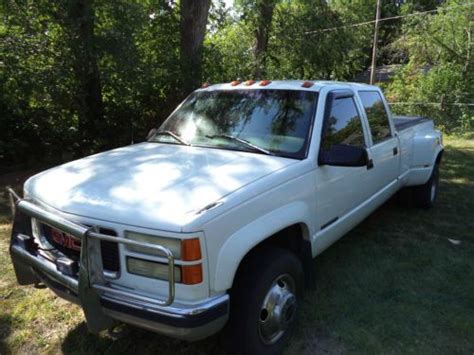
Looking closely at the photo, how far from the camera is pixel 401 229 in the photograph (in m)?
5.64

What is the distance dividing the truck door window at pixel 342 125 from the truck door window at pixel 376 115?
0.32 metres

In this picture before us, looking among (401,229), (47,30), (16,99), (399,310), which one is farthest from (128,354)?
(47,30)

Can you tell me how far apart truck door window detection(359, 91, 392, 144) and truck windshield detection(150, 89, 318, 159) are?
1.03 meters

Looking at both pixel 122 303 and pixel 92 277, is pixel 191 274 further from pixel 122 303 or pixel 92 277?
pixel 92 277

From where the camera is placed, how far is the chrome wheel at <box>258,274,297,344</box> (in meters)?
3.01

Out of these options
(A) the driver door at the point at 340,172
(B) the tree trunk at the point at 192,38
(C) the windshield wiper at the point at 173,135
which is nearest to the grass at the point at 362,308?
(A) the driver door at the point at 340,172

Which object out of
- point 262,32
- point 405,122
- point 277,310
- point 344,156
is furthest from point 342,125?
point 262,32

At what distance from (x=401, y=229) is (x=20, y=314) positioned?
13.7 feet

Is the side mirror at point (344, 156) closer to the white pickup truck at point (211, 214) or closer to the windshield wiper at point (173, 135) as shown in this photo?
the white pickup truck at point (211, 214)

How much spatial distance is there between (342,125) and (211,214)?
1997mm

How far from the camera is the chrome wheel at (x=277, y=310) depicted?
9.86 feet

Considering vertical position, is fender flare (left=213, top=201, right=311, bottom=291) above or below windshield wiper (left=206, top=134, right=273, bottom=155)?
below

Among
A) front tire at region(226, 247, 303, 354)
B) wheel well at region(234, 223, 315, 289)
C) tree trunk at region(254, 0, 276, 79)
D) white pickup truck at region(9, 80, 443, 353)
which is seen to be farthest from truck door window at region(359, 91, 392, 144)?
tree trunk at region(254, 0, 276, 79)

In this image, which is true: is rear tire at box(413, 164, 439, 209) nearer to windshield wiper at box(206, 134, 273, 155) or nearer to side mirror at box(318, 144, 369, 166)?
side mirror at box(318, 144, 369, 166)
